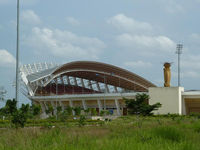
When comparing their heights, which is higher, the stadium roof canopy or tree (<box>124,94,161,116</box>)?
the stadium roof canopy

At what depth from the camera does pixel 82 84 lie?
96.2m


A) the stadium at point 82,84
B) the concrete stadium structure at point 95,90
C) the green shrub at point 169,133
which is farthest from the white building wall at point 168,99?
the green shrub at point 169,133

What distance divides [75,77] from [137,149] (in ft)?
290

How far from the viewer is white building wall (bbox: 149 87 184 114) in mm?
46969

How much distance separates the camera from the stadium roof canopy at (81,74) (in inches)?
2808

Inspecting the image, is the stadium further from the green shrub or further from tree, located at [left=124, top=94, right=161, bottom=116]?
the green shrub

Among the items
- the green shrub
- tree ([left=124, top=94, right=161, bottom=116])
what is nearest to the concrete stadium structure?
tree ([left=124, top=94, right=161, bottom=116])

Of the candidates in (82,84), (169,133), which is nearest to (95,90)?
(82,84)

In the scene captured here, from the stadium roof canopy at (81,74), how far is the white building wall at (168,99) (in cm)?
2652

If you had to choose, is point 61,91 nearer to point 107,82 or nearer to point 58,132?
point 107,82

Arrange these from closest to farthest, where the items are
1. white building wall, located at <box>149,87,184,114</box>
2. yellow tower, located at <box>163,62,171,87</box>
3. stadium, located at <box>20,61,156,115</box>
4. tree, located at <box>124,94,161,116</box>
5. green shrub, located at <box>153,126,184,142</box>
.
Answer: green shrub, located at <box>153,126,184,142</box>
tree, located at <box>124,94,161,116</box>
white building wall, located at <box>149,87,184,114</box>
yellow tower, located at <box>163,62,171,87</box>
stadium, located at <box>20,61,156,115</box>

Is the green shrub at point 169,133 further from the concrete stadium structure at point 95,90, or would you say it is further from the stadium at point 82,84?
the stadium at point 82,84

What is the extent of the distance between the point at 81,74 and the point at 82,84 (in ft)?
28.8

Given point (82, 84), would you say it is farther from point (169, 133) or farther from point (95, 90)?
point (169, 133)
